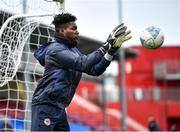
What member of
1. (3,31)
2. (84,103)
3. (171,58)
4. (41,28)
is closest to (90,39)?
(41,28)

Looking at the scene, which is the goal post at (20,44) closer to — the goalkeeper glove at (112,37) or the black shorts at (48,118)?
the goalkeeper glove at (112,37)

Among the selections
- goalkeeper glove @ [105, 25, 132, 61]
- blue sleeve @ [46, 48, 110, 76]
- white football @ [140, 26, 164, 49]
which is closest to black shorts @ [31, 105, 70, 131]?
blue sleeve @ [46, 48, 110, 76]

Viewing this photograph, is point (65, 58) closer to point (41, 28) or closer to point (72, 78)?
point (72, 78)

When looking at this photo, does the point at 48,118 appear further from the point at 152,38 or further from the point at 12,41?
the point at 12,41

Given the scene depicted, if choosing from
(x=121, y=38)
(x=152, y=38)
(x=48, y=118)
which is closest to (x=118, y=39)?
(x=121, y=38)

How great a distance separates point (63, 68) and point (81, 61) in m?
0.25

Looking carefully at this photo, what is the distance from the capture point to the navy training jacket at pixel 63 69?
5.66m

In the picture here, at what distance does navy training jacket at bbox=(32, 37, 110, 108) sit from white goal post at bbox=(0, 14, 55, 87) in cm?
159

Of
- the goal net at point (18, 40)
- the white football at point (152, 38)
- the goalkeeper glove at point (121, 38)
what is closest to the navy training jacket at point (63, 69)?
the goalkeeper glove at point (121, 38)

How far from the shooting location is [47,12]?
7.17 m

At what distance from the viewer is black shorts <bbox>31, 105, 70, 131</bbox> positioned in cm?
571

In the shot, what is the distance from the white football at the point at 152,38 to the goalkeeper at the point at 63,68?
28.4 inches

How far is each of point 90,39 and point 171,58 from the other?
16.3 m

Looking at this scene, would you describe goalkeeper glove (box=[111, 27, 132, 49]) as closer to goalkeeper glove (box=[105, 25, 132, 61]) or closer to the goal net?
goalkeeper glove (box=[105, 25, 132, 61])
